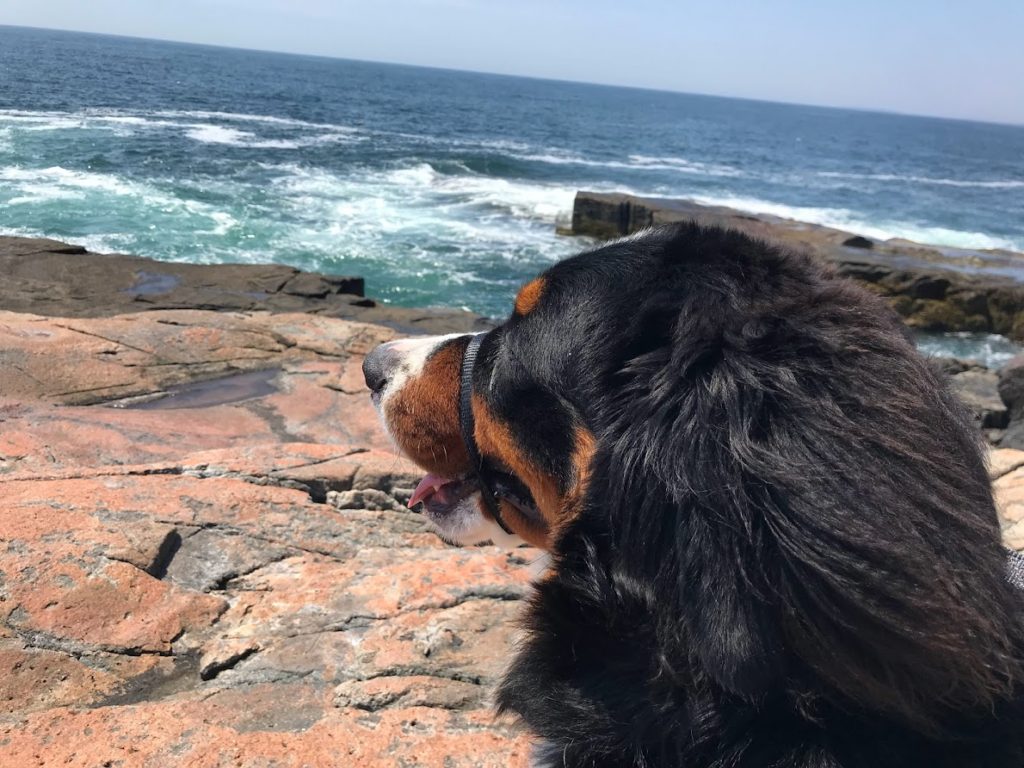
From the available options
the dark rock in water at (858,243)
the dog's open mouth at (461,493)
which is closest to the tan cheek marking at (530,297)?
the dog's open mouth at (461,493)

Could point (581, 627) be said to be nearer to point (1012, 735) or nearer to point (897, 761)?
point (897, 761)

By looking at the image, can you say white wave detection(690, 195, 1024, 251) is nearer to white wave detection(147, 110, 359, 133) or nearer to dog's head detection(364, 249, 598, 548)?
white wave detection(147, 110, 359, 133)

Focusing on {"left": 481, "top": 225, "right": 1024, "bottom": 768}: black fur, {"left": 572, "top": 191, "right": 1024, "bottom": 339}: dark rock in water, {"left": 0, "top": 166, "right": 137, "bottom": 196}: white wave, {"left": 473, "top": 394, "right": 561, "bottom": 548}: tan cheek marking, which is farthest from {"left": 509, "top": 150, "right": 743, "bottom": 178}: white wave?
{"left": 481, "top": 225, "right": 1024, "bottom": 768}: black fur

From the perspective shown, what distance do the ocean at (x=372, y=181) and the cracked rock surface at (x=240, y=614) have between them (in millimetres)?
13044

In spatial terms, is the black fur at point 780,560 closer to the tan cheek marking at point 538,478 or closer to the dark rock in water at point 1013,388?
the tan cheek marking at point 538,478

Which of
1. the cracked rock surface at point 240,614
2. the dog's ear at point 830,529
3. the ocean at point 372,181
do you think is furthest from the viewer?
the ocean at point 372,181

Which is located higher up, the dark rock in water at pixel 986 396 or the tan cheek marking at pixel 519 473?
the tan cheek marking at pixel 519 473

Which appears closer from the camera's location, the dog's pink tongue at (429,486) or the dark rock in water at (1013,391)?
the dog's pink tongue at (429,486)

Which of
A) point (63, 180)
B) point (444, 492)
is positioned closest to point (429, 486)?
point (444, 492)

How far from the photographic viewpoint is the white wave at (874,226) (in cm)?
3153

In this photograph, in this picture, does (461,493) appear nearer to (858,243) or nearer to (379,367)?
(379,367)

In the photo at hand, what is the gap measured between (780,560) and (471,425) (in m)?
1.24

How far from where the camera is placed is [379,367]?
290 cm

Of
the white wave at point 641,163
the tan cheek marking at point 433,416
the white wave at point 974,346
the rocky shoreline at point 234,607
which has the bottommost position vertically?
the white wave at point 974,346
